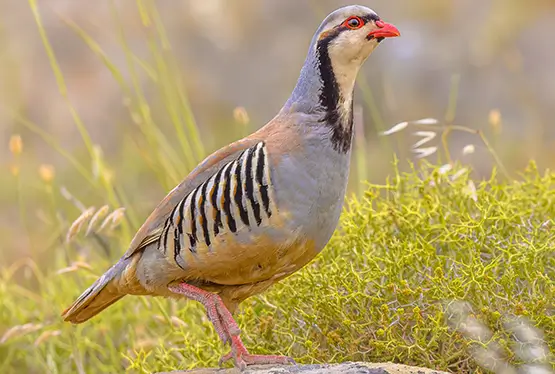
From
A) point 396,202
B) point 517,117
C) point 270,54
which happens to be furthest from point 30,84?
point 396,202

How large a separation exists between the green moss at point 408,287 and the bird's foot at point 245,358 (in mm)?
127

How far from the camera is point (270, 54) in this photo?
10.9m

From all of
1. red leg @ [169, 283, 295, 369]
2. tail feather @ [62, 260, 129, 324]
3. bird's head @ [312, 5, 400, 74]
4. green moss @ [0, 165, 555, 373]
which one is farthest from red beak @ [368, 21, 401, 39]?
tail feather @ [62, 260, 129, 324]

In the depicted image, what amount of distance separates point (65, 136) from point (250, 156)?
23.9 feet

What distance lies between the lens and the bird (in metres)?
3.02

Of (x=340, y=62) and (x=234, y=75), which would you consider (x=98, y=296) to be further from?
(x=234, y=75)

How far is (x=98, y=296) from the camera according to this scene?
3457 mm

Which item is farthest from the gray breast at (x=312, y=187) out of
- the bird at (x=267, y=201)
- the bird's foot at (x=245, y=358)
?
the bird's foot at (x=245, y=358)

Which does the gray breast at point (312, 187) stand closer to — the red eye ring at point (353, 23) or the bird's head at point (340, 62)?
the bird's head at point (340, 62)

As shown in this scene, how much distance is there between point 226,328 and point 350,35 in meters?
1.09

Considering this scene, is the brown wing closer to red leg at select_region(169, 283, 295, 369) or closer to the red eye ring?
red leg at select_region(169, 283, 295, 369)

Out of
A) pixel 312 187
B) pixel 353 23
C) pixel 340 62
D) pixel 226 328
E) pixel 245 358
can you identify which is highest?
pixel 353 23

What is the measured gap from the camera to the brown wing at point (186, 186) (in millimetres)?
3203

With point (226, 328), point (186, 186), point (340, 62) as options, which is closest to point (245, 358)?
point (226, 328)
